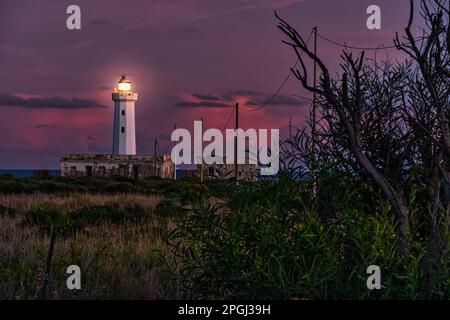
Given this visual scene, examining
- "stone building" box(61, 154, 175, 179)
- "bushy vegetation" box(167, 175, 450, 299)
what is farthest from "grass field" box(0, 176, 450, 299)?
"stone building" box(61, 154, 175, 179)

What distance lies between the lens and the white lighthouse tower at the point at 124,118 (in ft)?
200

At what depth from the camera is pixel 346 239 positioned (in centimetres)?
459

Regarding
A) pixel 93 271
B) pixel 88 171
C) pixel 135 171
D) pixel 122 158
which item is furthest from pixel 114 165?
pixel 93 271

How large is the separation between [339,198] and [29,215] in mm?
10419

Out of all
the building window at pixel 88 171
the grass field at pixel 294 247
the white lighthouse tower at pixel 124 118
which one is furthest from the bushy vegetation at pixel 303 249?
the building window at pixel 88 171

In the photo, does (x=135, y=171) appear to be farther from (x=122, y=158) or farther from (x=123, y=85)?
(x=123, y=85)

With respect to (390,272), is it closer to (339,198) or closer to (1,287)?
(339,198)

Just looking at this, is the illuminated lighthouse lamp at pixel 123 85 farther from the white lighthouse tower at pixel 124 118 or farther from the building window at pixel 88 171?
the building window at pixel 88 171

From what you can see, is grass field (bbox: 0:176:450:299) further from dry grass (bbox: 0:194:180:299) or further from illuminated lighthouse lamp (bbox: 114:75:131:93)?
illuminated lighthouse lamp (bbox: 114:75:131:93)

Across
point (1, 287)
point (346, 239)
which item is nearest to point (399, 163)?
point (346, 239)

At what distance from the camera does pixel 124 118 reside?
61.2 metres

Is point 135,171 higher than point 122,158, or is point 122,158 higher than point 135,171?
point 122,158

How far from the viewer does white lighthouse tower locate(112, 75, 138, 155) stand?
2394 inches

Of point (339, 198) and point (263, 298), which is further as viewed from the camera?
point (339, 198)
